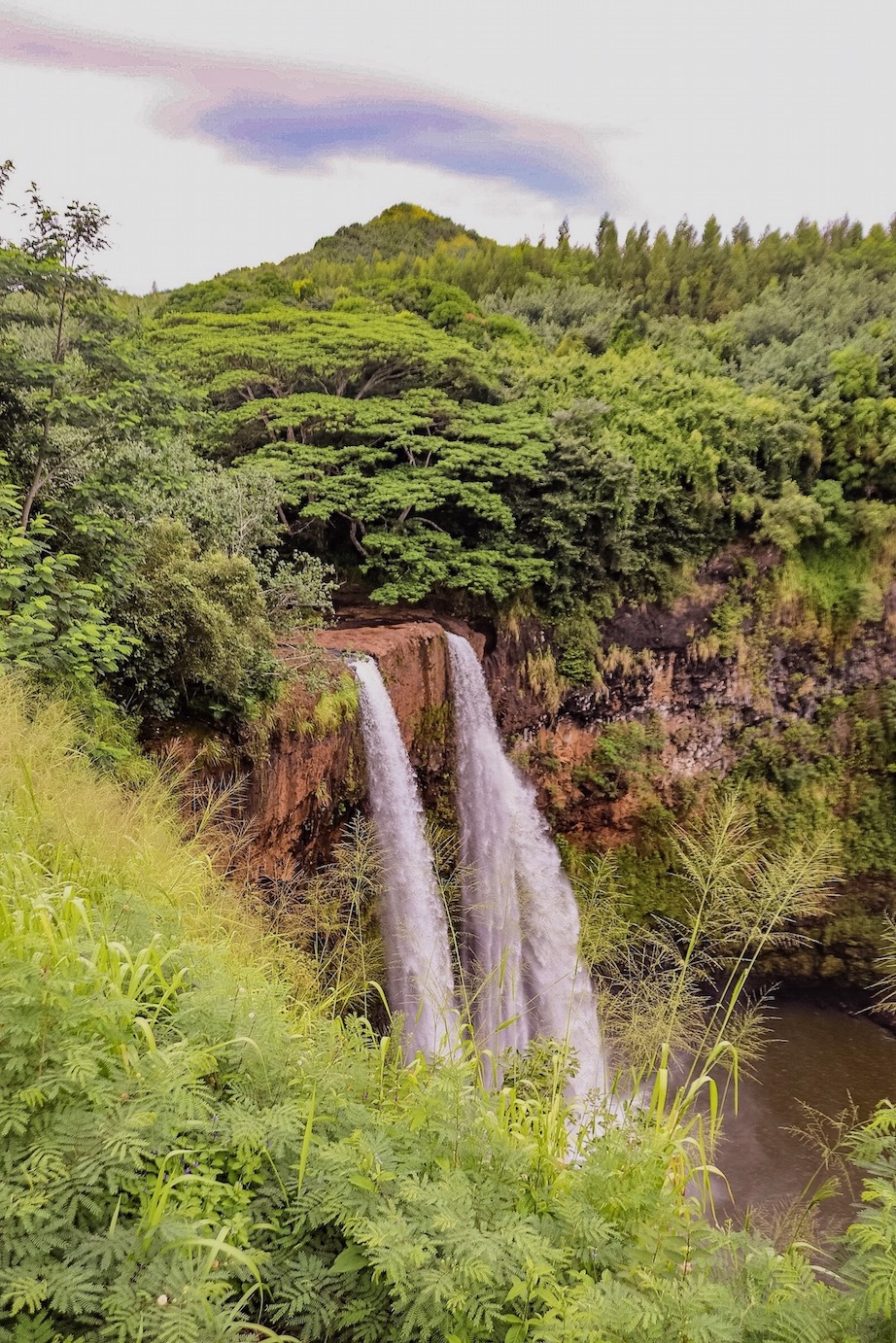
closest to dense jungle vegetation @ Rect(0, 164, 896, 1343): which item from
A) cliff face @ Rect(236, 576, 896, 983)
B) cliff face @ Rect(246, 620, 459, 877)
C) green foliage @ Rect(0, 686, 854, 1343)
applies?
green foliage @ Rect(0, 686, 854, 1343)

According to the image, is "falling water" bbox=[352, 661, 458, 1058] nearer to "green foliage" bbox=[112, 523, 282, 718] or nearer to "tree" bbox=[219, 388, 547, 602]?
"green foliage" bbox=[112, 523, 282, 718]

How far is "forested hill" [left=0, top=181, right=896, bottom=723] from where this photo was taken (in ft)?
17.6

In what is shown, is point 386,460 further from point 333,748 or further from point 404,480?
point 333,748

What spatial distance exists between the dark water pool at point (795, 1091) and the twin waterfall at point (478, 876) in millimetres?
2546

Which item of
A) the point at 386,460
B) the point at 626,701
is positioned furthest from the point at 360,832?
the point at 626,701

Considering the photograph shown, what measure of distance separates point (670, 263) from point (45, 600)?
78.3 feet

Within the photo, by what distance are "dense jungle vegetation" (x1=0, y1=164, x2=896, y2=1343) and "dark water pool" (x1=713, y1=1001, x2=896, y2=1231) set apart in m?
0.87

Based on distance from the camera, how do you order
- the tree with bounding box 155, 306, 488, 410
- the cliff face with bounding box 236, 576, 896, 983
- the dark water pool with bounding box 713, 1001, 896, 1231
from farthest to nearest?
the cliff face with bounding box 236, 576, 896, 983
the tree with bounding box 155, 306, 488, 410
the dark water pool with bounding box 713, 1001, 896, 1231

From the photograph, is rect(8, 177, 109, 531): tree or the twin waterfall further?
the twin waterfall

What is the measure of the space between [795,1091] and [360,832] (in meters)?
8.64

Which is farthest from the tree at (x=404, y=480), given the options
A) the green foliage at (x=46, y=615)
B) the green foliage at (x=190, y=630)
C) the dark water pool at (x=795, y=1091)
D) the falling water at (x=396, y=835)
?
the dark water pool at (x=795, y=1091)

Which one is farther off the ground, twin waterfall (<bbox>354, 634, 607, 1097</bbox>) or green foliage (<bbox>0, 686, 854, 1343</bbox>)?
green foliage (<bbox>0, 686, 854, 1343</bbox>)

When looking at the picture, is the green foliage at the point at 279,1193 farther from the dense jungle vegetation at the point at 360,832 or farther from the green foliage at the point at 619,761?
the green foliage at the point at 619,761

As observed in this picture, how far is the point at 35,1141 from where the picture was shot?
1453 mm
